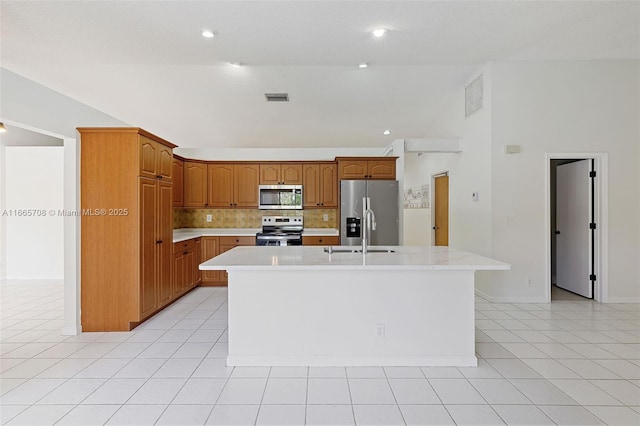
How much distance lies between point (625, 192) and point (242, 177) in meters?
5.74

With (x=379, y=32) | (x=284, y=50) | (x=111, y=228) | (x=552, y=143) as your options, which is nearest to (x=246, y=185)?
(x=111, y=228)

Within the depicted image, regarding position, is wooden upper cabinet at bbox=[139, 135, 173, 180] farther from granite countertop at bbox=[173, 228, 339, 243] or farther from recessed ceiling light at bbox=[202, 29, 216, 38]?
granite countertop at bbox=[173, 228, 339, 243]

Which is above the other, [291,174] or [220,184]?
[291,174]

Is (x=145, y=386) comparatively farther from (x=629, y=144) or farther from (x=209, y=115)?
(x=629, y=144)

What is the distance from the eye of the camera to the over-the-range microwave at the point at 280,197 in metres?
5.90

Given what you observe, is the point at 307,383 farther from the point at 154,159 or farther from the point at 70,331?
the point at 154,159

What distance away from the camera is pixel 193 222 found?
617 cm

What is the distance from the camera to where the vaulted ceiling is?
2.86 metres

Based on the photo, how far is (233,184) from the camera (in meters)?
5.95

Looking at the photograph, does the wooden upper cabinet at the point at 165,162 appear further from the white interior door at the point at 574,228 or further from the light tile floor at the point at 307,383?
the white interior door at the point at 574,228

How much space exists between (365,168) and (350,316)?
336cm

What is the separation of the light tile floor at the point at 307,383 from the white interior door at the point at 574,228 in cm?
127

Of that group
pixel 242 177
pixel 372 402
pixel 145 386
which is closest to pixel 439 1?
pixel 372 402

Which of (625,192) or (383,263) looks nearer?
(383,263)
